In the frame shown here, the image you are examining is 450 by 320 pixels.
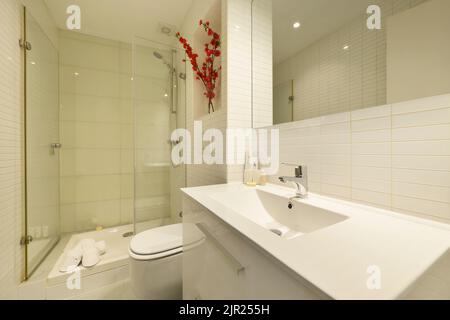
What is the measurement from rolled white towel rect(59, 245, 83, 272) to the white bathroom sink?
1269mm

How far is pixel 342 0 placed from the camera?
0.75 m

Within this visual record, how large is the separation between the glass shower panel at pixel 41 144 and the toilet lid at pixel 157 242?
81 cm

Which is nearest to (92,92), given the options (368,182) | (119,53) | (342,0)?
(119,53)

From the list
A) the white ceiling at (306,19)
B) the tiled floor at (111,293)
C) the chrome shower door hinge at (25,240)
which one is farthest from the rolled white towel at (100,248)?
the white ceiling at (306,19)

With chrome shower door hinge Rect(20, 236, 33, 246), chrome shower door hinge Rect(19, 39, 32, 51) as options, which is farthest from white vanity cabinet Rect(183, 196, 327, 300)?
chrome shower door hinge Rect(19, 39, 32, 51)

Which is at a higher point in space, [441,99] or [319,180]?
[441,99]

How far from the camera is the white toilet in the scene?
1.00 m

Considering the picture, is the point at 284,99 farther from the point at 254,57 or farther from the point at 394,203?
the point at 394,203

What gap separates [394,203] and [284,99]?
0.68 metres

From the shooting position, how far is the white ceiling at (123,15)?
158 cm

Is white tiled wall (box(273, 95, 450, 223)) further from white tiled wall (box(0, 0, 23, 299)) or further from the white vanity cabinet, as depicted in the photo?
white tiled wall (box(0, 0, 23, 299))

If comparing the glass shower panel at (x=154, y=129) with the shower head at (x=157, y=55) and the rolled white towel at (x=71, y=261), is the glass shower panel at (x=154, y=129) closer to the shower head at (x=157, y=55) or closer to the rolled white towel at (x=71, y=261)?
the shower head at (x=157, y=55)

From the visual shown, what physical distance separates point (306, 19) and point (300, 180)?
771 mm

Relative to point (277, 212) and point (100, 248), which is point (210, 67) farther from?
point (100, 248)
